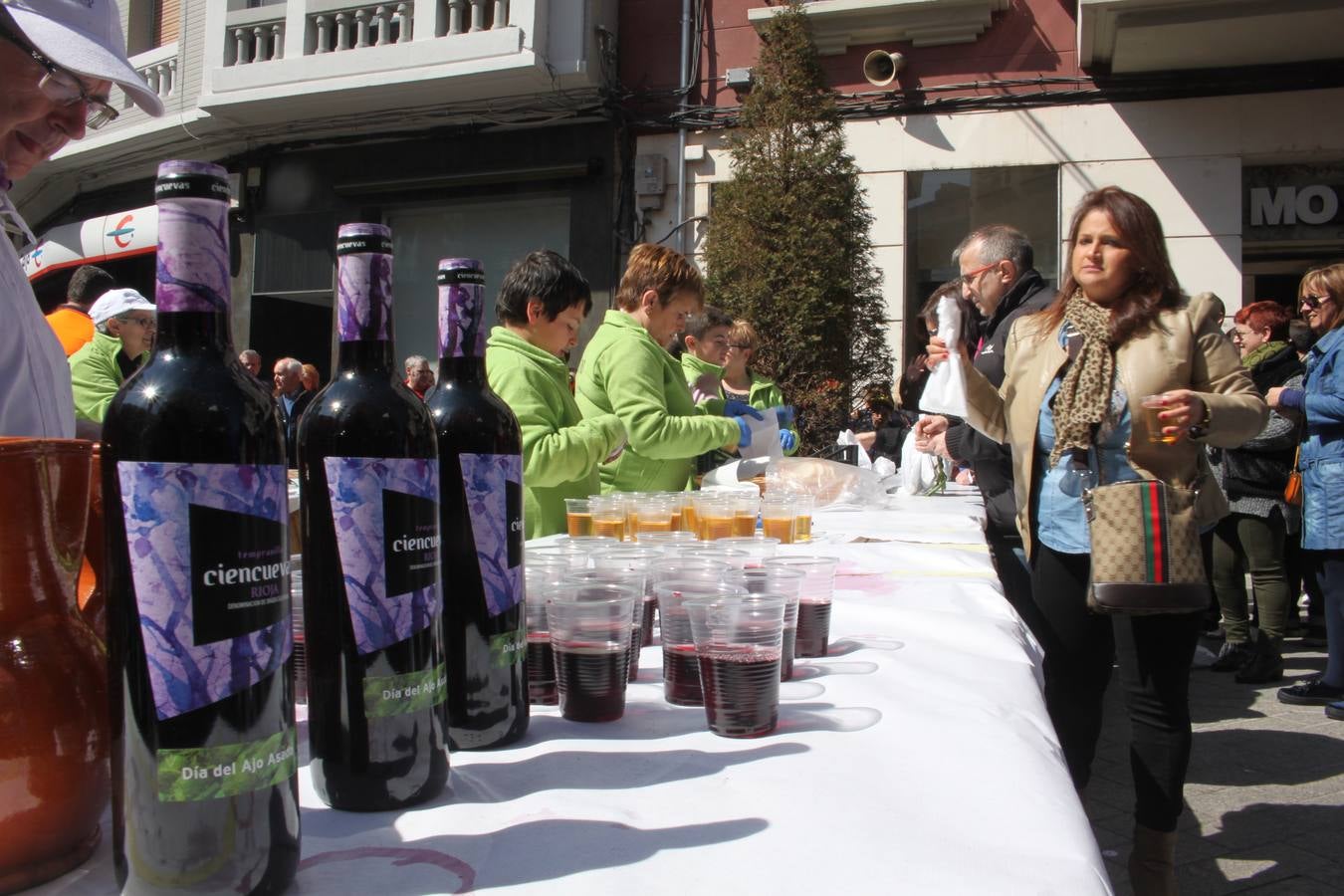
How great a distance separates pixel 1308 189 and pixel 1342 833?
328 inches

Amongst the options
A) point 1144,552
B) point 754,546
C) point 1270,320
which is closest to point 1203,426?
point 1144,552

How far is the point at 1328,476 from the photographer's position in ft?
13.9

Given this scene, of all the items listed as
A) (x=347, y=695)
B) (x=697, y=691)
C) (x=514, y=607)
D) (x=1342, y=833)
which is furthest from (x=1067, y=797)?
(x=1342, y=833)

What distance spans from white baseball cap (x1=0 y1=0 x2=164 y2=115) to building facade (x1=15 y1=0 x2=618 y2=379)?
28.7 ft

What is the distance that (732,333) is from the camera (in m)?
5.66

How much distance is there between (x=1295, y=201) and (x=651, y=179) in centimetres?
653

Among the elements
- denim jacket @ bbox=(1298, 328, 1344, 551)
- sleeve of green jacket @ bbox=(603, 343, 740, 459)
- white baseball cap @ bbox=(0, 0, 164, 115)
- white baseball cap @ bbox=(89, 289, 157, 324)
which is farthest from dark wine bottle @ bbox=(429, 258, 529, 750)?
white baseball cap @ bbox=(89, 289, 157, 324)

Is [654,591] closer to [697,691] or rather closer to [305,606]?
[697,691]

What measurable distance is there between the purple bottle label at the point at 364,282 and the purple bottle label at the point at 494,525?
8.3 inches

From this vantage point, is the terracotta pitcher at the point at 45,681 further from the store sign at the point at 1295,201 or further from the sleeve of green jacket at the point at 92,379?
the store sign at the point at 1295,201

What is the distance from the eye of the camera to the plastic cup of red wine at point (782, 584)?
4.22 ft

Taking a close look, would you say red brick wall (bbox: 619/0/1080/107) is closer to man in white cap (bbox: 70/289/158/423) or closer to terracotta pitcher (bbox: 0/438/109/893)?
man in white cap (bbox: 70/289/158/423)

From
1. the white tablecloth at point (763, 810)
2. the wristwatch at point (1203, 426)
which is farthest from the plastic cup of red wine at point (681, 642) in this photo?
the wristwatch at point (1203, 426)

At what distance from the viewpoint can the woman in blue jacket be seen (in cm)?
418
